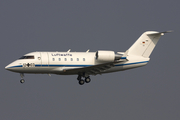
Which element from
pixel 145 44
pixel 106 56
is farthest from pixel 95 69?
pixel 145 44

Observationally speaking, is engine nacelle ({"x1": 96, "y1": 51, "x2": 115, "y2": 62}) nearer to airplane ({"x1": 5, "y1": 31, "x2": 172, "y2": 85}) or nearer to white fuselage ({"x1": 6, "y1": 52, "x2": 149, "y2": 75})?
airplane ({"x1": 5, "y1": 31, "x2": 172, "y2": 85})

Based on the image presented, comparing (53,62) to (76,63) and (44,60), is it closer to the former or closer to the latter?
(44,60)

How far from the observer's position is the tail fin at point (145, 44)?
42.9m

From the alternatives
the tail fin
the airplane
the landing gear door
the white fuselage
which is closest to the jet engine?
the airplane

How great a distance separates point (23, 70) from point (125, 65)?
39.6ft

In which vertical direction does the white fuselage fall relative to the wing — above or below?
above

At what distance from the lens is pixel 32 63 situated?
3875 cm

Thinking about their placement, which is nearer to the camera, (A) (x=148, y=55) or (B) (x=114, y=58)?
(B) (x=114, y=58)

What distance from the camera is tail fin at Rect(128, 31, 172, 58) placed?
141 ft

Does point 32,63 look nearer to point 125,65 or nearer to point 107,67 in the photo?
point 107,67

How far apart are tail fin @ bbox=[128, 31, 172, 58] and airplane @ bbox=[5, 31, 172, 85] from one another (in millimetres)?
982

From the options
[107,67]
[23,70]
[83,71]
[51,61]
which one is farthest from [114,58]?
[23,70]

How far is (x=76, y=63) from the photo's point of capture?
39.9 m

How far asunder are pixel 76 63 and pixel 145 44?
943 centimetres
